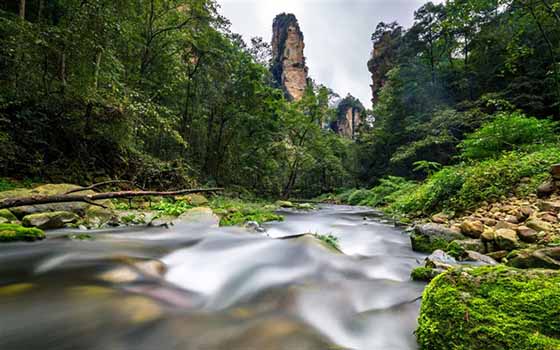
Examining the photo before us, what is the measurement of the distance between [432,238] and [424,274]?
1713 mm

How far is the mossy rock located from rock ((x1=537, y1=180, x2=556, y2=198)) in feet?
29.4

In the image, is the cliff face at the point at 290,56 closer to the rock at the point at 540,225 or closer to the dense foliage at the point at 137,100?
the dense foliage at the point at 137,100

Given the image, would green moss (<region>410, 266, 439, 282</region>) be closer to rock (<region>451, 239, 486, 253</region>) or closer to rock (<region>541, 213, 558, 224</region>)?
rock (<region>451, 239, 486, 253</region>)

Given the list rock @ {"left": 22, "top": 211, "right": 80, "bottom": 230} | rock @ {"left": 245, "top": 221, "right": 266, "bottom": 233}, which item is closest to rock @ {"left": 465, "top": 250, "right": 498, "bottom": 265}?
rock @ {"left": 245, "top": 221, "right": 266, "bottom": 233}

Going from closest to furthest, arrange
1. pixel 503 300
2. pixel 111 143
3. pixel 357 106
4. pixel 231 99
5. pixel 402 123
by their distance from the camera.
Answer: pixel 503 300 < pixel 111 143 < pixel 231 99 < pixel 402 123 < pixel 357 106

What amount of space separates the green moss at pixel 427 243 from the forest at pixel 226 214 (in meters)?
0.04

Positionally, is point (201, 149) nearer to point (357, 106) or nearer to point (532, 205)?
point (532, 205)

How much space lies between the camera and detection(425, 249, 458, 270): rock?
10.1 feet

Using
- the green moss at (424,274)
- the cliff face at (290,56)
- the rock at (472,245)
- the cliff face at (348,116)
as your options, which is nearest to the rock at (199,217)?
the green moss at (424,274)

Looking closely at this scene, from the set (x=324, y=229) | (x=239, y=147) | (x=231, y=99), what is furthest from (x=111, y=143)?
(x=239, y=147)

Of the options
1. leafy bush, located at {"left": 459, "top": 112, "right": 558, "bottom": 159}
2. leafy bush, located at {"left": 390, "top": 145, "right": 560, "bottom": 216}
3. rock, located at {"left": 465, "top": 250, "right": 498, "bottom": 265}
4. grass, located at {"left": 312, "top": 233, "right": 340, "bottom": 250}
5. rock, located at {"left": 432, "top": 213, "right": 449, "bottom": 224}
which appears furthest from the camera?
leafy bush, located at {"left": 459, "top": 112, "right": 558, "bottom": 159}

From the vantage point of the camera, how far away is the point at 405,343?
6.13ft

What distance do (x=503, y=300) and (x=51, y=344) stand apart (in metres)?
2.84

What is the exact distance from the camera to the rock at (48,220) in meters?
4.64
